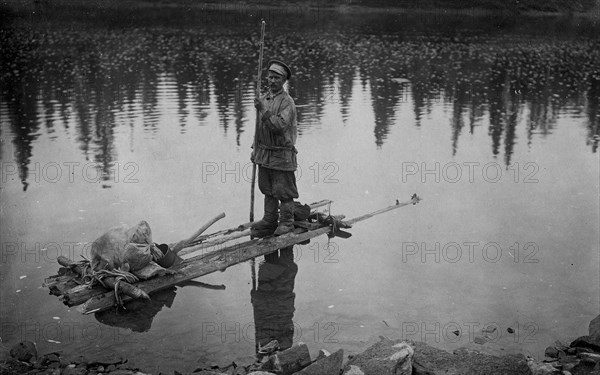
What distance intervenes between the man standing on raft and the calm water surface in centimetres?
75

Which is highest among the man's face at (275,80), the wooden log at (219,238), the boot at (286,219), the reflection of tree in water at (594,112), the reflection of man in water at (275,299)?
the man's face at (275,80)

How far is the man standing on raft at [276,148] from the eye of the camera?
9.76 meters

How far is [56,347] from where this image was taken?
7.47m

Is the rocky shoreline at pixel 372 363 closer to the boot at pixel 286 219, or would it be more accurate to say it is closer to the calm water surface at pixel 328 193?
the calm water surface at pixel 328 193

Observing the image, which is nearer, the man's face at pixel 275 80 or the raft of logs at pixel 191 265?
the raft of logs at pixel 191 265

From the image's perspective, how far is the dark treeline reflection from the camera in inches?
748

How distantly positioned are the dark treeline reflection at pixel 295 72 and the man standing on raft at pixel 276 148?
5.00 meters

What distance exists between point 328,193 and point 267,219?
9.57ft

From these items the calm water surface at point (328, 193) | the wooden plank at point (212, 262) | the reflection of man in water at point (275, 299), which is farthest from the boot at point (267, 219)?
the calm water surface at point (328, 193)

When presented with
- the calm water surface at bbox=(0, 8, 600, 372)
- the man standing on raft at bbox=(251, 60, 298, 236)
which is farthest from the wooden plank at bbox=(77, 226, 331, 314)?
the man standing on raft at bbox=(251, 60, 298, 236)

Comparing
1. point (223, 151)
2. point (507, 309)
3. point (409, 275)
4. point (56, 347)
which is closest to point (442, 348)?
point (507, 309)

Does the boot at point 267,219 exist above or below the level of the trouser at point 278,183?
below

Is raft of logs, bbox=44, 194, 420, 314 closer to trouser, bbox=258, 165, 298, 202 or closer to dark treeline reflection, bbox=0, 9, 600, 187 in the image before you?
trouser, bbox=258, 165, 298, 202

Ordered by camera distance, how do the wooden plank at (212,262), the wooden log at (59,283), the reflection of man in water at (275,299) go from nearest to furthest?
the reflection of man in water at (275,299) → the wooden plank at (212,262) → the wooden log at (59,283)
